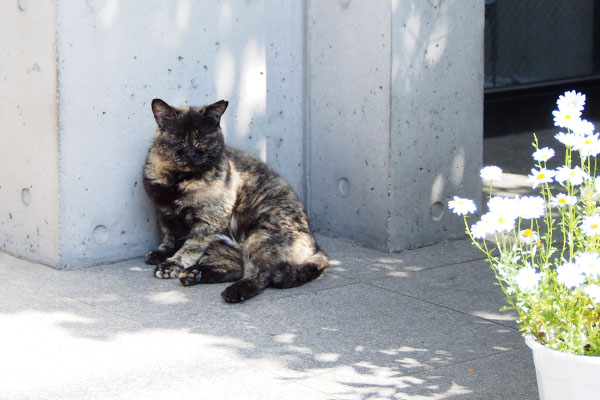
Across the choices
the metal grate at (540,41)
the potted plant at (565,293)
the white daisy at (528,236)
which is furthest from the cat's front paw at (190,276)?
the metal grate at (540,41)

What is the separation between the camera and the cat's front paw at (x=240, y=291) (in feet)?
17.4

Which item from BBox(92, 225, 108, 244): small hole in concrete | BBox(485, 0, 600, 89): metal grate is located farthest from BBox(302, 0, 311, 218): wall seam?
BBox(485, 0, 600, 89): metal grate

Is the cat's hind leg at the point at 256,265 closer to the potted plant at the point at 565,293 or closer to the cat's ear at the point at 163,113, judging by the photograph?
the cat's ear at the point at 163,113

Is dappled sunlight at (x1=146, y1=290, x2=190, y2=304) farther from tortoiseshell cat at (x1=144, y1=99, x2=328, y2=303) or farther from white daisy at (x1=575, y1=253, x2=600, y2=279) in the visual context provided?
white daisy at (x1=575, y1=253, x2=600, y2=279)

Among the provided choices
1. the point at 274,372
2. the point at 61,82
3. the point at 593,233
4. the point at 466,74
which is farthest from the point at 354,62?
the point at 593,233

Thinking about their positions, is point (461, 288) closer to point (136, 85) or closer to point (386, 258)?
point (386, 258)

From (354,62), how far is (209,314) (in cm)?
236

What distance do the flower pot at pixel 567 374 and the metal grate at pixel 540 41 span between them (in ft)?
25.4

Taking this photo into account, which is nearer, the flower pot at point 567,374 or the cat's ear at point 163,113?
the flower pot at point 567,374

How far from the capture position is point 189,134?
5848mm

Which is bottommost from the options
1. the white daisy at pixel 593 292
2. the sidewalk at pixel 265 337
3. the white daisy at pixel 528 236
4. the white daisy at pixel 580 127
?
the sidewalk at pixel 265 337

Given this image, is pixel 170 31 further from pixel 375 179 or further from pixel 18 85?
pixel 375 179

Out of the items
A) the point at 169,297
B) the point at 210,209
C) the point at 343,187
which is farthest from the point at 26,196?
the point at 343,187

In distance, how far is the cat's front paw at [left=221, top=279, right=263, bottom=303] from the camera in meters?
5.30
